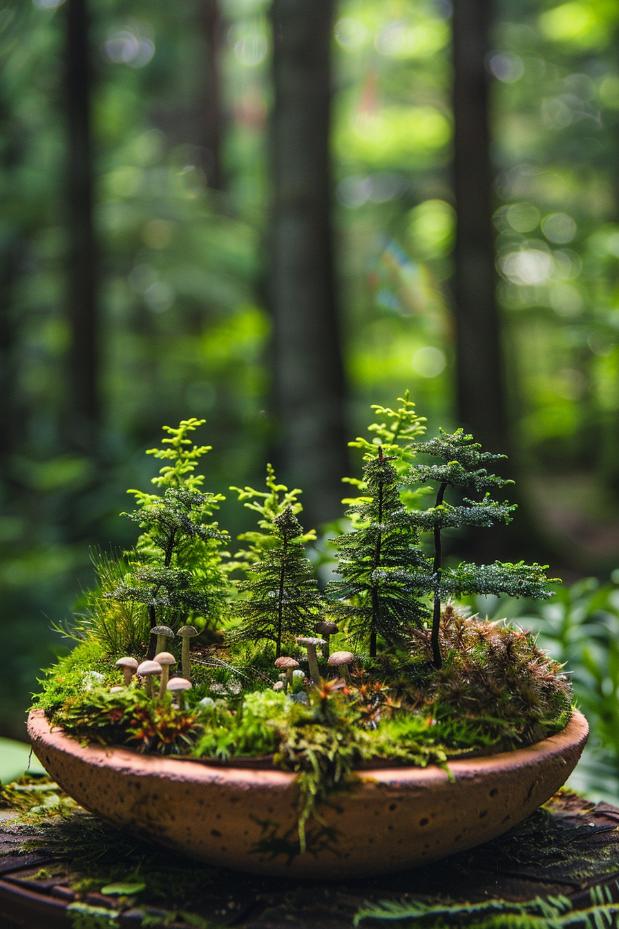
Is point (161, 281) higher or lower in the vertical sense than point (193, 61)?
lower

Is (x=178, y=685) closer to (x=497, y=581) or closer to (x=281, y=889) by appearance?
(x=281, y=889)

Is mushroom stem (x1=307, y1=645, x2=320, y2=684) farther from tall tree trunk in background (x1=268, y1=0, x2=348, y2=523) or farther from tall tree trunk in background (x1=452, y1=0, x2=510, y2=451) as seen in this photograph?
tall tree trunk in background (x1=452, y1=0, x2=510, y2=451)

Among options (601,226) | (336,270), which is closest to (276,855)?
(336,270)

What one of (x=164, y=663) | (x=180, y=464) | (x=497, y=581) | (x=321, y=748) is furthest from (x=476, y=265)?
(x=321, y=748)

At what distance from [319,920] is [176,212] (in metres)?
11.0

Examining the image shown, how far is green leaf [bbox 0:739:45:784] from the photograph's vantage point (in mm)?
2365

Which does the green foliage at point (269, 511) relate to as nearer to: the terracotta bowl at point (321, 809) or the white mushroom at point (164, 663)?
the white mushroom at point (164, 663)

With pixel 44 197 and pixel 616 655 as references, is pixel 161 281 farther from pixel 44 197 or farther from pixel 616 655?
pixel 616 655

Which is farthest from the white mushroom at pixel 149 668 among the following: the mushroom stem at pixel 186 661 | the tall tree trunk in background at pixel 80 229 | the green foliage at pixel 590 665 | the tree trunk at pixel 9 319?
the tree trunk at pixel 9 319

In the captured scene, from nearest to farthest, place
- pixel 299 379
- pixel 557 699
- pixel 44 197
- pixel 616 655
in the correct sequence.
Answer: pixel 557 699
pixel 616 655
pixel 299 379
pixel 44 197

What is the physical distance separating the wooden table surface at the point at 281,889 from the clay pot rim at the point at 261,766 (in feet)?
0.71

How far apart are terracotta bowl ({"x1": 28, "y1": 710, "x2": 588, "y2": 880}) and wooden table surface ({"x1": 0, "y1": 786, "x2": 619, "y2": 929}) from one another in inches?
2.2

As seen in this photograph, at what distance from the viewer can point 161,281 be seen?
39.3 ft

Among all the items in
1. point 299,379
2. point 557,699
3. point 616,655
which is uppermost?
point 299,379
